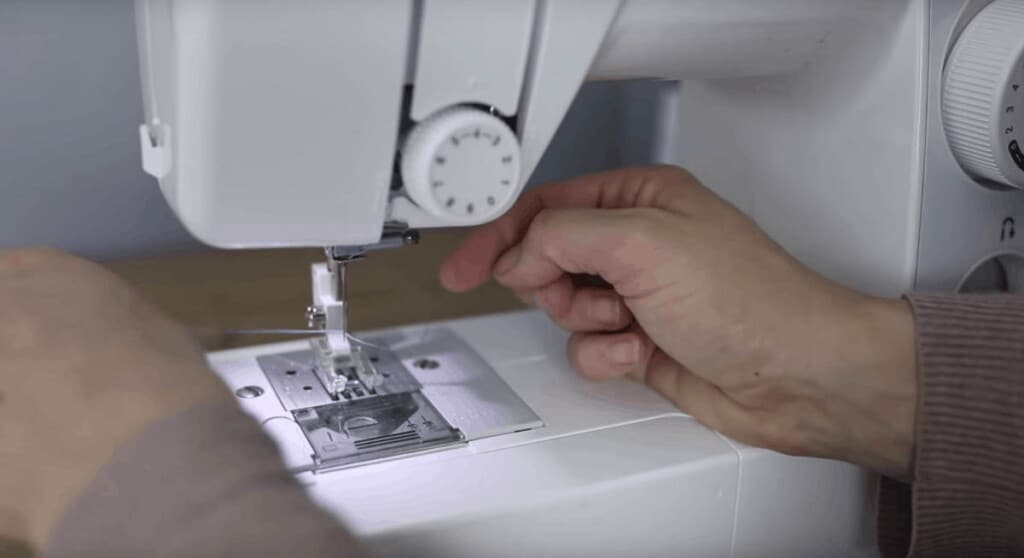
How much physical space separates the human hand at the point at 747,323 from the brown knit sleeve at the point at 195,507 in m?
0.32

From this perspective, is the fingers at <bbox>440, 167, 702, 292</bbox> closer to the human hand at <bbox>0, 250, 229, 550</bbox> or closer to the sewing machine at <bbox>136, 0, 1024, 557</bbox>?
the sewing machine at <bbox>136, 0, 1024, 557</bbox>

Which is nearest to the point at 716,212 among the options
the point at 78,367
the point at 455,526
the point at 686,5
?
Result: the point at 686,5

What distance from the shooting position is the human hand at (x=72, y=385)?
1.60 ft

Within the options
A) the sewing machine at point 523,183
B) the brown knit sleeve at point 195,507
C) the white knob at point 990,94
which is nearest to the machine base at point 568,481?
the sewing machine at point 523,183

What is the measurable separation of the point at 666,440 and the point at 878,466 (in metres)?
0.15

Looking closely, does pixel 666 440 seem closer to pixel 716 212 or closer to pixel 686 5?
pixel 716 212

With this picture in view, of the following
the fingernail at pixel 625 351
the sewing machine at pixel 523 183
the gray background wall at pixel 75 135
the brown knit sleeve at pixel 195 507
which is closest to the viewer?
the brown knit sleeve at pixel 195 507

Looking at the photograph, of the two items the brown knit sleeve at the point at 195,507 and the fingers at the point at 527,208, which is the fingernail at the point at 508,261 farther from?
the brown knit sleeve at the point at 195,507

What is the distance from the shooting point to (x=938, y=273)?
76 cm

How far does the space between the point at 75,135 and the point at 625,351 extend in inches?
21.0

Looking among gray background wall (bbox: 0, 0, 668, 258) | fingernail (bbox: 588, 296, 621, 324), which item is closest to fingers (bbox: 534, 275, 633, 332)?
fingernail (bbox: 588, 296, 621, 324)

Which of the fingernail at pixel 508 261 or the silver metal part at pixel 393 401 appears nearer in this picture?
the silver metal part at pixel 393 401

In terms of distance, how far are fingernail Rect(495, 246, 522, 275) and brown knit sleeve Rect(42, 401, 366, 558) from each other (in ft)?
1.10

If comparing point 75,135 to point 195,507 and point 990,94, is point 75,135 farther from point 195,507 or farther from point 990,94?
point 990,94
